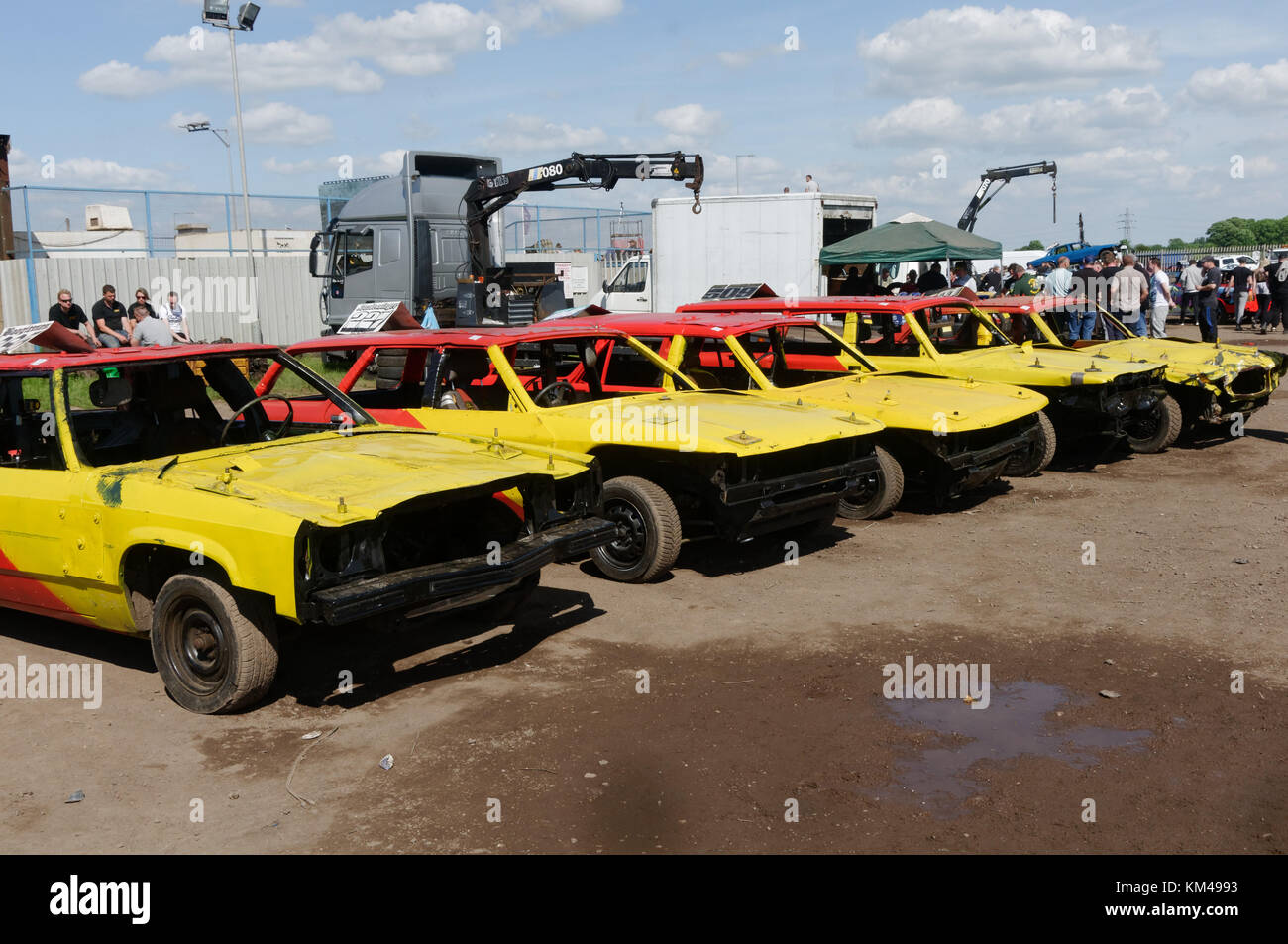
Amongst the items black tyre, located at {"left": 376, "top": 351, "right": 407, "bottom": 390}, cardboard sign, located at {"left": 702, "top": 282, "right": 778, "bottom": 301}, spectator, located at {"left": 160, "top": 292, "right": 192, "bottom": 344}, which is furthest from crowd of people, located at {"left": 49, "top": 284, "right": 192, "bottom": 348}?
black tyre, located at {"left": 376, "top": 351, "right": 407, "bottom": 390}

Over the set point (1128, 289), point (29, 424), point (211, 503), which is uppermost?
point (1128, 289)

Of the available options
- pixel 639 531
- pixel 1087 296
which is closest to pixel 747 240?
pixel 1087 296

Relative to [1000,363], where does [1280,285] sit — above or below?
above

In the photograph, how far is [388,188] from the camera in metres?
19.6

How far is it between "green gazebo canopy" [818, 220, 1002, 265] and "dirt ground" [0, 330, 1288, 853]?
12.0 metres

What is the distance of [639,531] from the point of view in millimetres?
6852

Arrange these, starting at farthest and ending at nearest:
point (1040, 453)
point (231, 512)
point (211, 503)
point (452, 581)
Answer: point (1040, 453) → point (452, 581) → point (211, 503) → point (231, 512)

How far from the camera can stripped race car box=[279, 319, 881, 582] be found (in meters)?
6.70

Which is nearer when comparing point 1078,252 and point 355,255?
point 355,255

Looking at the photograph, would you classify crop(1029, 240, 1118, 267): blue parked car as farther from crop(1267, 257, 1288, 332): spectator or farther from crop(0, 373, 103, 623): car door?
crop(0, 373, 103, 623): car door

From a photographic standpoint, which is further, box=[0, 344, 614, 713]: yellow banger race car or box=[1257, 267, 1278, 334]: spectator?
box=[1257, 267, 1278, 334]: spectator

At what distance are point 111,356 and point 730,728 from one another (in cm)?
357

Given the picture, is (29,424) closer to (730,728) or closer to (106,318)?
(730,728)
